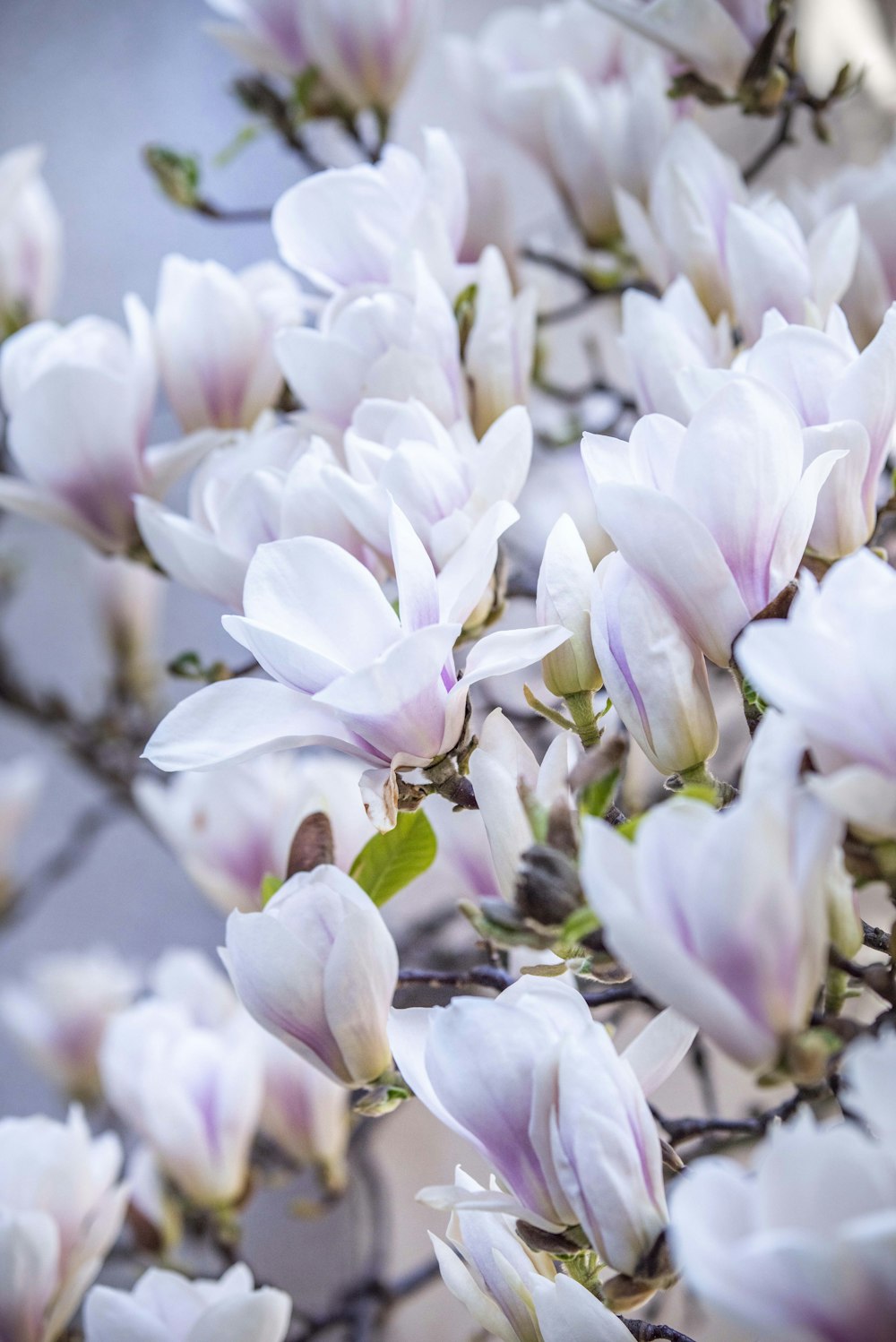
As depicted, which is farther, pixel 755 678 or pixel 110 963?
pixel 110 963

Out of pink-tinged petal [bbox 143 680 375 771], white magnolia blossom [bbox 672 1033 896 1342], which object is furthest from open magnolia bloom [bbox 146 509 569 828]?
white magnolia blossom [bbox 672 1033 896 1342]

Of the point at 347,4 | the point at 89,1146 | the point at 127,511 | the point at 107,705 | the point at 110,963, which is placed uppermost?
the point at 347,4

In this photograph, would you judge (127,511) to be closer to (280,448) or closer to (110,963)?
(280,448)

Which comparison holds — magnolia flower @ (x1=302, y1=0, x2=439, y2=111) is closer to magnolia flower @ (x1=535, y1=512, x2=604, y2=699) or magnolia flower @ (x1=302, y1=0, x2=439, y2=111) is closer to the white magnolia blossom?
magnolia flower @ (x1=535, y1=512, x2=604, y2=699)

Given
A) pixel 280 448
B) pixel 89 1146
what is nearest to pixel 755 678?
pixel 280 448

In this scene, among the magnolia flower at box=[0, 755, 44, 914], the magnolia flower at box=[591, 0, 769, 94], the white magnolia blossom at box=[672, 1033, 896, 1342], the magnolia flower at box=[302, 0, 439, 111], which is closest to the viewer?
the white magnolia blossom at box=[672, 1033, 896, 1342]

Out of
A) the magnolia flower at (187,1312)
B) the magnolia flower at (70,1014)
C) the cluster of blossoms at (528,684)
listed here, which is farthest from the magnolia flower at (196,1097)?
the magnolia flower at (70,1014)
